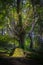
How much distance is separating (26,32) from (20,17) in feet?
4.61

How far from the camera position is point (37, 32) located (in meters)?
17.4

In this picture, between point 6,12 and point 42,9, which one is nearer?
point 42,9

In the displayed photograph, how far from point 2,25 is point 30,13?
267cm

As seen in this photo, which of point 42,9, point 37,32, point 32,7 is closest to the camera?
point 42,9

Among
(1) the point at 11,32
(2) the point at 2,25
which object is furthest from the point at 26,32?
(2) the point at 2,25

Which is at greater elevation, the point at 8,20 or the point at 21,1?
the point at 21,1

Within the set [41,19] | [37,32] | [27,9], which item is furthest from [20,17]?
[37,32]

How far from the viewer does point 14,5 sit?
14219 millimetres

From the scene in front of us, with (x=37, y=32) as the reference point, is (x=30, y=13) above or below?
above

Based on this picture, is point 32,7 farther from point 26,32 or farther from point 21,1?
point 26,32

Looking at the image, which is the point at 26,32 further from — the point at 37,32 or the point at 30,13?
the point at 37,32

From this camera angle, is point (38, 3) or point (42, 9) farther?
point (38, 3)

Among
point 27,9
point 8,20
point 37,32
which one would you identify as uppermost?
point 27,9

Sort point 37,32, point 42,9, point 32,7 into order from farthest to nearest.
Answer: point 37,32 → point 32,7 → point 42,9
